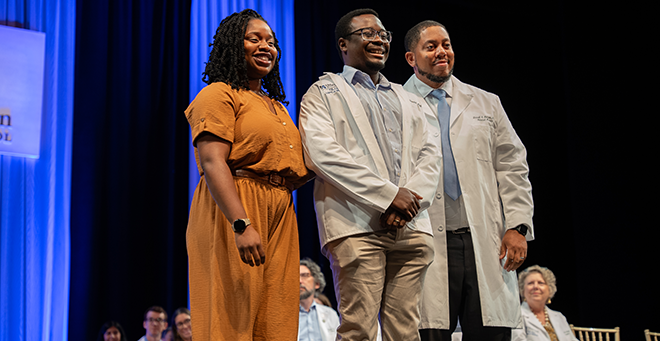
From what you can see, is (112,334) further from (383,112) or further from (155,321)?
(383,112)

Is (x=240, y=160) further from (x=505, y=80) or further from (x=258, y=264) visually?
(x=505, y=80)

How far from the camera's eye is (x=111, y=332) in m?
4.05

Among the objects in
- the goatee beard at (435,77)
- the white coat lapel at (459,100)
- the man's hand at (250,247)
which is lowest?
the man's hand at (250,247)

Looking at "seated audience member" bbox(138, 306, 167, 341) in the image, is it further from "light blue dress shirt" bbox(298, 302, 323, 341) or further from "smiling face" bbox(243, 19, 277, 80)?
"smiling face" bbox(243, 19, 277, 80)

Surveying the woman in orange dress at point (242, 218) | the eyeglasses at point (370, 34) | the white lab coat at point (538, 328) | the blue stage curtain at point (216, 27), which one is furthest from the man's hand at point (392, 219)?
the blue stage curtain at point (216, 27)

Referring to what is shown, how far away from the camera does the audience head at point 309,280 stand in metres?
3.98

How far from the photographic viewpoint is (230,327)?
5.00 ft

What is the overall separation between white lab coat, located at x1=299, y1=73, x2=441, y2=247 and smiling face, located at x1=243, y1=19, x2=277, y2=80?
0.63 feet

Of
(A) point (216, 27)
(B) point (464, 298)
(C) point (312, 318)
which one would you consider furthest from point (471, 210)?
(A) point (216, 27)

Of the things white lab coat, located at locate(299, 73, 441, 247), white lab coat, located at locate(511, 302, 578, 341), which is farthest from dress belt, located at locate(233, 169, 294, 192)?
white lab coat, located at locate(511, 302, 578, 341)

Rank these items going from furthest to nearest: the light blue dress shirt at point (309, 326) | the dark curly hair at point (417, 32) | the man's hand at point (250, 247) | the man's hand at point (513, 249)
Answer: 1. the light blue dress shirt at point (309, 326)
2. the dark curly hair at point (417, 32)
3. the man's hand at point (513, 249)
4. the man's hand at point (250, 247)

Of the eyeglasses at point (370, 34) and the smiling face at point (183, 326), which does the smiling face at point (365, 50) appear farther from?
the smiling face at point (183, 326)

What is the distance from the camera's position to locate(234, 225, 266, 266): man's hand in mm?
1469

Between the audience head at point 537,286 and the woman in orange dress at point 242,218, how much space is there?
3179mm
